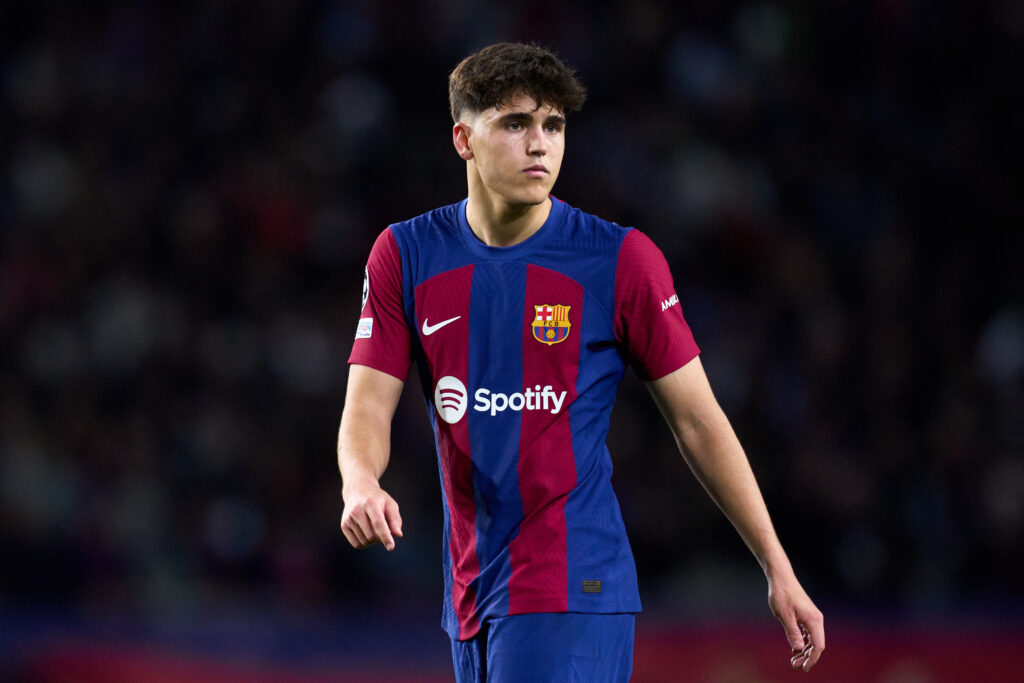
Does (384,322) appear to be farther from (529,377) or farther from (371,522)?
(371,522)

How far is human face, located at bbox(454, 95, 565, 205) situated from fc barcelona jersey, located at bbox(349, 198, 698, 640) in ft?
0.55

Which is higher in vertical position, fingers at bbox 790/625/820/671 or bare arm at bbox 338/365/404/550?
bare arm at bbox 338/365/404/550

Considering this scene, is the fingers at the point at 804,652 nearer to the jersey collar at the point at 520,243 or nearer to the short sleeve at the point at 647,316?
the short sleeve at the point at 647,316

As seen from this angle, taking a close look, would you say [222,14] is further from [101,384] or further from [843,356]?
[843,356]

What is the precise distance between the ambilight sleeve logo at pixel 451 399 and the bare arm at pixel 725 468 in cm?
48

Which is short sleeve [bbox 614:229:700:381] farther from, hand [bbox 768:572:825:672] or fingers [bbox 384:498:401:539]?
fingers [bbox 384:498:401:539]

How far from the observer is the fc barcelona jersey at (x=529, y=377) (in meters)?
2.97

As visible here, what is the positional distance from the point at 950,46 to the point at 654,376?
22.8 feet

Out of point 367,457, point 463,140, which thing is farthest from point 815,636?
point 463,140

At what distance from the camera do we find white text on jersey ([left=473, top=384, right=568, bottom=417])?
3.01m

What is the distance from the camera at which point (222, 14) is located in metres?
9.72

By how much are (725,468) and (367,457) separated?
34.6 inches

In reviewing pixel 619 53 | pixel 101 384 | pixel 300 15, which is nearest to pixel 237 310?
pixel 101 384

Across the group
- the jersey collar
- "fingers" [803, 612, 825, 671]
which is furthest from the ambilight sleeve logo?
"fingers" [803, 612, 825, 671]
